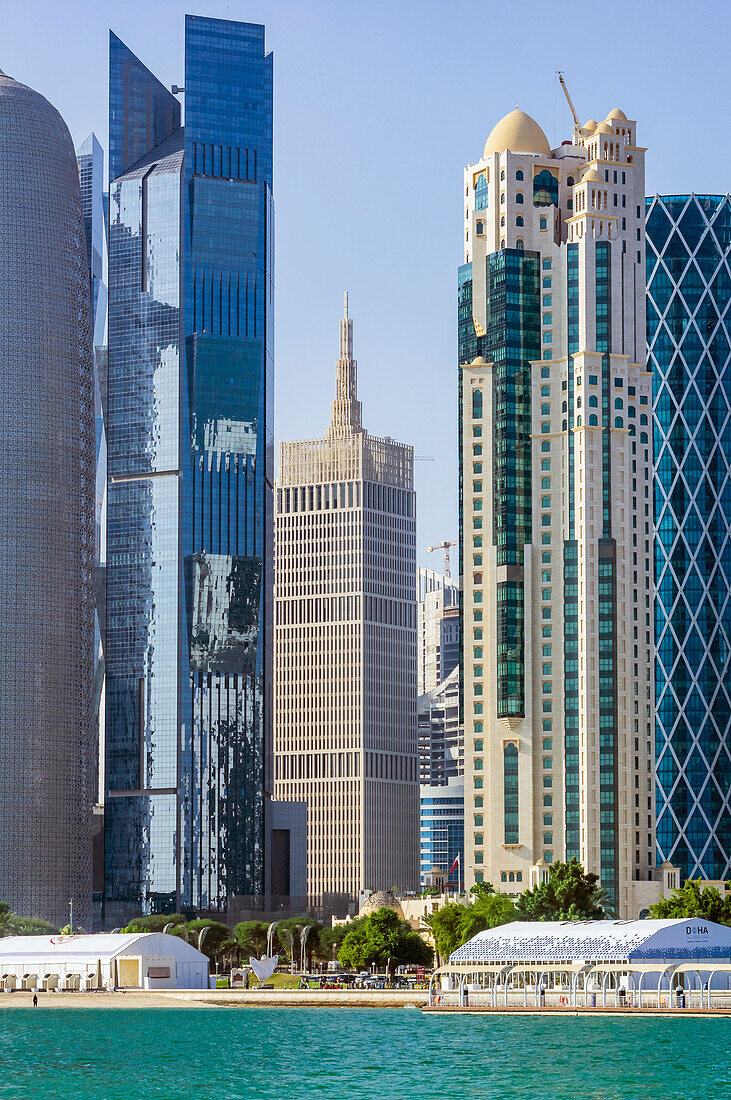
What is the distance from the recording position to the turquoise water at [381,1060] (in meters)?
132

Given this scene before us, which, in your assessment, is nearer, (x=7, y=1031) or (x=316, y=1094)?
(x=316, y=1094)

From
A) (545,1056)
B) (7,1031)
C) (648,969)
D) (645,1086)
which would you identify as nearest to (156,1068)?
(545,1056)

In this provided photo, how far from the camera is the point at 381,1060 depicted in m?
155

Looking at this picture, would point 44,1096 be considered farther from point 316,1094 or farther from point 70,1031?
point 70,1031

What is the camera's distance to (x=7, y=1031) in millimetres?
198750

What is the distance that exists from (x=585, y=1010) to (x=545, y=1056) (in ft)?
155

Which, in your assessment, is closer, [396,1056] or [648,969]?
[396,1056]

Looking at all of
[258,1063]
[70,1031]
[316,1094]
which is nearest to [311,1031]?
[70,1031]

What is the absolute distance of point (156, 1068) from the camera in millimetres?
151125

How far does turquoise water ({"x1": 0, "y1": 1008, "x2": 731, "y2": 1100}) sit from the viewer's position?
132 metres

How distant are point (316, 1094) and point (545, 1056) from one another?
26.8 meters

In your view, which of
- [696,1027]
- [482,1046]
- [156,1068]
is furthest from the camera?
[696,1027]

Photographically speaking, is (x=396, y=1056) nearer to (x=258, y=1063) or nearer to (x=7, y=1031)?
(x=258, y=1063)

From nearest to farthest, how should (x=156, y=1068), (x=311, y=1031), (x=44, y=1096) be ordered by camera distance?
(x=44, y=1096) < (x=156, y=1068) < (x=311, y=1031)
